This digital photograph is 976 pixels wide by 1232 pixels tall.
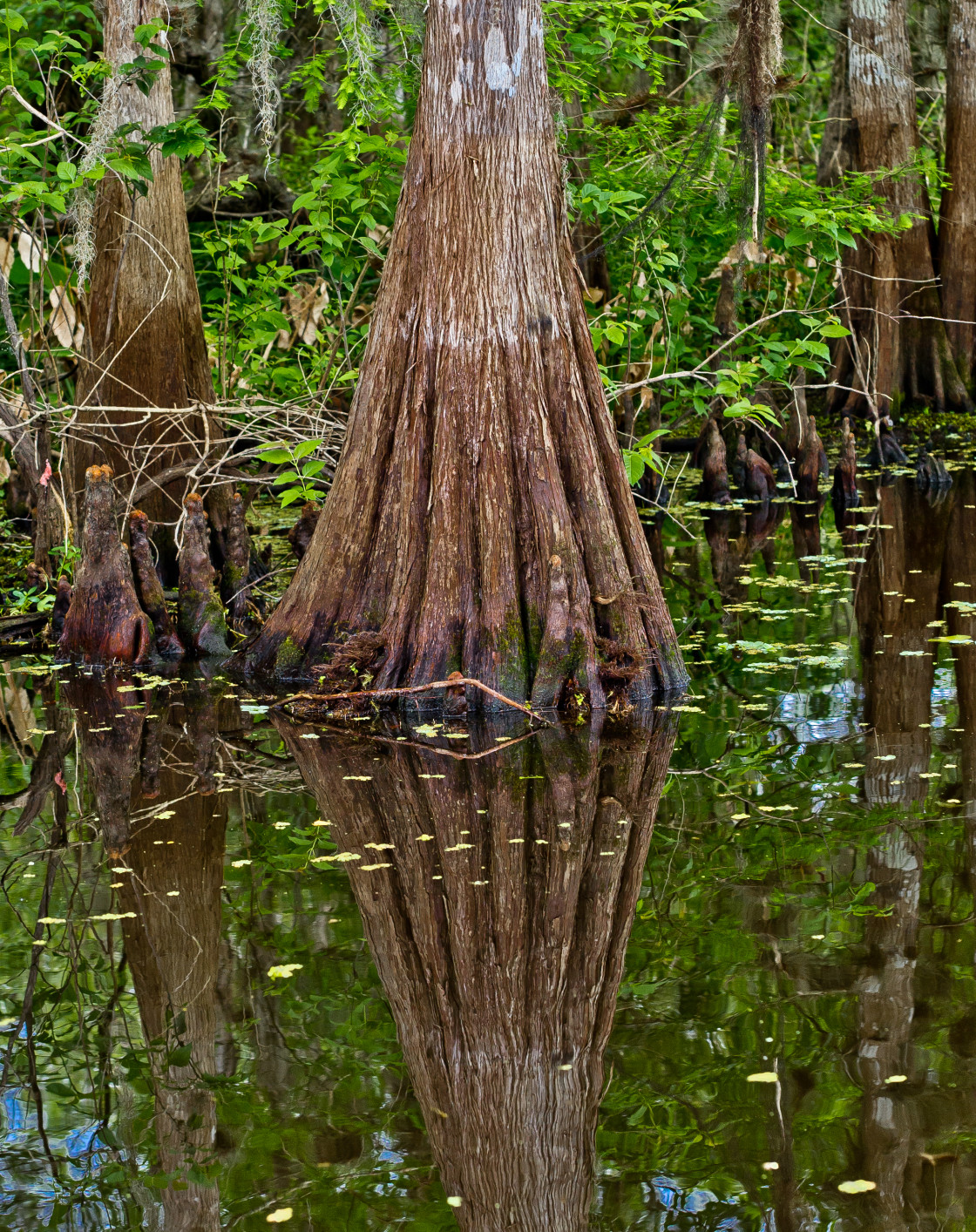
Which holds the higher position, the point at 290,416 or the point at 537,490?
the point at 290,416

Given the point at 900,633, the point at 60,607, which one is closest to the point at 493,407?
the point at 900,633

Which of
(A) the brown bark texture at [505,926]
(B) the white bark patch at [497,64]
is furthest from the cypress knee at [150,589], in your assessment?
(B) the white bark patch at [497,64]

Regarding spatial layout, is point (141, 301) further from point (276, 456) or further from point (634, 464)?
point (634, 464)

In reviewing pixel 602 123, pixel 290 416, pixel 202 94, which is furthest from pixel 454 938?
pixel 202 94

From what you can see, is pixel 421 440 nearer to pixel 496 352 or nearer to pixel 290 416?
pixel 496 352

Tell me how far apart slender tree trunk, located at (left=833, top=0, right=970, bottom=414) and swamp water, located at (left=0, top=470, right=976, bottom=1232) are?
8.67 meters

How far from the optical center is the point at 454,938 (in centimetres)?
392

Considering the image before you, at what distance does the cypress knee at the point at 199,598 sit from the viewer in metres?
7.41

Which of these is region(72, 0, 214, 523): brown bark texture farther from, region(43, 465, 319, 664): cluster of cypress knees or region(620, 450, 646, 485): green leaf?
region(620, 450, 646, 485): green leaf

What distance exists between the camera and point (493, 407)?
6.08 m

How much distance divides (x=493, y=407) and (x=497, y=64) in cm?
150

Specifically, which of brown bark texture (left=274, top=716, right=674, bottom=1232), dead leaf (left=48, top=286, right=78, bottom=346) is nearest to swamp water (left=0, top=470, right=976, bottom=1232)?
brown bark texture (left=274, top=716, right=674, bottom=1232)

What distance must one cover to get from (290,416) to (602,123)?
450 cm

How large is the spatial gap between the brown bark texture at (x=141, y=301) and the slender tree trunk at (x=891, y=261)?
25.4 ft
